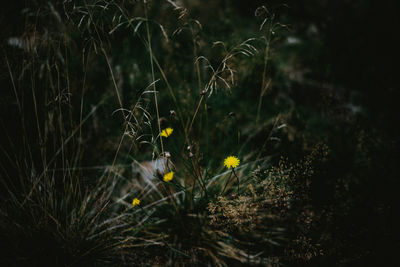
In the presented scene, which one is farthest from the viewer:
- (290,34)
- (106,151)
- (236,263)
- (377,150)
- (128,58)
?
(290,34)

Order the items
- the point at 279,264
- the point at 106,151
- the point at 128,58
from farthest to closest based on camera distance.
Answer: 1. the point at 128,58
2. the point at 106,151
3. the point at 279,264

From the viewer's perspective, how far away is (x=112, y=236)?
135 cm

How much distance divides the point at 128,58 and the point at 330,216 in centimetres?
186

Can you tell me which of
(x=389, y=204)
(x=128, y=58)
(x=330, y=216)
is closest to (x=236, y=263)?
(x=330, y=216)

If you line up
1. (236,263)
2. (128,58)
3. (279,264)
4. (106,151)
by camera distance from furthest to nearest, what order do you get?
(128,58) < (106,151) < (236,263) < (279,264)

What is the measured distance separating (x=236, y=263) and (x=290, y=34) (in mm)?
2400

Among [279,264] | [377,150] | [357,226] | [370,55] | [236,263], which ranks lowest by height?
[236,263]

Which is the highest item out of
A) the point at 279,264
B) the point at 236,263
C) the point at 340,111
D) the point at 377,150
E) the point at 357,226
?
the point at 340,111

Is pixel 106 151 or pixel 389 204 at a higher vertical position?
pixel 389 204

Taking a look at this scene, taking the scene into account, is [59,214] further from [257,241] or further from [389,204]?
[389,204]

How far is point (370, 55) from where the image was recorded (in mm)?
2270

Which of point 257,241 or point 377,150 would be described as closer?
point 257,241

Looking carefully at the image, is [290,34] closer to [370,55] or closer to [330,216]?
[370,55]

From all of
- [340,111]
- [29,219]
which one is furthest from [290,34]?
[29,219]
